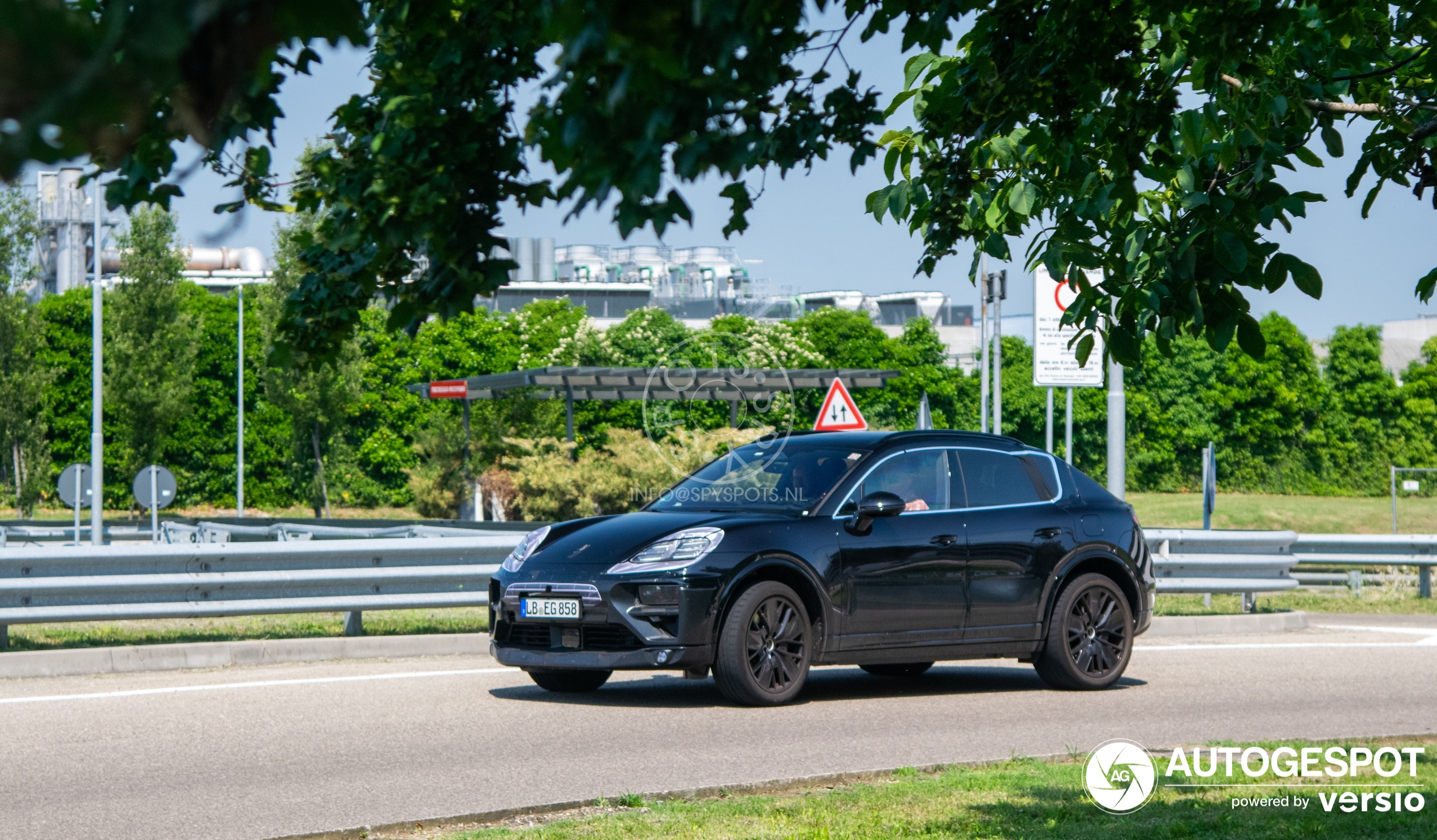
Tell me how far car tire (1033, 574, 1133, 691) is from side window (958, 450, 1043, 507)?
0.70 metres

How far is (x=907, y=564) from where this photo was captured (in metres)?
9.20

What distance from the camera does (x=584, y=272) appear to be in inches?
3853

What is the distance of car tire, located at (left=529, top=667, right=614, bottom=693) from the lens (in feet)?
30.6

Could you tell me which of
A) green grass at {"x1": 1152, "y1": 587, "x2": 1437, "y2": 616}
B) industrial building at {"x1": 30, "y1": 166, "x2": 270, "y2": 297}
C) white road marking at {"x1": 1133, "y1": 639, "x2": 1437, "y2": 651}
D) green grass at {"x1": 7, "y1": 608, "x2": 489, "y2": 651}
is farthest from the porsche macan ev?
industrial building at {"x1": 30, "y1": 166, "x2": 270, "y2": 297}

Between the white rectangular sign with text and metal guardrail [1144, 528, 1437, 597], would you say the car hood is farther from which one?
the white rectangular sign with text

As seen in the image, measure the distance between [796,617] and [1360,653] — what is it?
21.0 ft

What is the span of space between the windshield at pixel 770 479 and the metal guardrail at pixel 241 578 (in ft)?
9.93

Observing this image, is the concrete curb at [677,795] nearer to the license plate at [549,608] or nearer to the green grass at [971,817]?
the green grass at [971,817]

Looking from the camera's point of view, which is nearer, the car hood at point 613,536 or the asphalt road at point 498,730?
the asphalt road at point 498,730

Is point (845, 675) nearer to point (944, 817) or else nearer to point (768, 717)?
point (768, 717)

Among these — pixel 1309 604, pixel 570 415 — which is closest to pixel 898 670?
pixel 1309 604

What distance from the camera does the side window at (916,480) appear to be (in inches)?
372

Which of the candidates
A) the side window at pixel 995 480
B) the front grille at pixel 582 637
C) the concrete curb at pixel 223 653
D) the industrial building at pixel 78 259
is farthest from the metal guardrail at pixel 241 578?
the industrial building at pixel 78 259

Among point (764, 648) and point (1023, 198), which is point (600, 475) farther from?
point (1023, 198)
